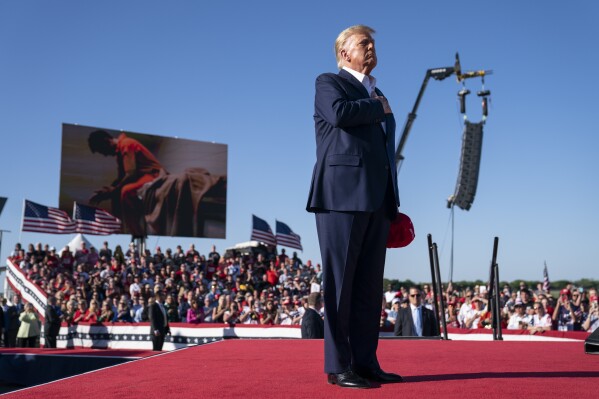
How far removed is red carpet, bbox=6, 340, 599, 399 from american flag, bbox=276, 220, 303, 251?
24.5 metres

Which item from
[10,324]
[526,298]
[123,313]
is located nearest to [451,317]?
[526,298]

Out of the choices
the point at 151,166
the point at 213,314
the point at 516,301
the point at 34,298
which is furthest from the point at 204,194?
the point at 516,301

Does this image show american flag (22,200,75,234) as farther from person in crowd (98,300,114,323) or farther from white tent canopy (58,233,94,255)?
person in crowd (98,300,114,323)

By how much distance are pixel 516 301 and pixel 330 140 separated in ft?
35.3

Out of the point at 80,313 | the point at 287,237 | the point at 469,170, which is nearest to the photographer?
the point at 80,313

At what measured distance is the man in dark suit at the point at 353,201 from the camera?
3.00m

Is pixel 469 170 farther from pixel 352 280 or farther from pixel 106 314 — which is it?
pixel 352 280

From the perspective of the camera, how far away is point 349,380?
2848mm

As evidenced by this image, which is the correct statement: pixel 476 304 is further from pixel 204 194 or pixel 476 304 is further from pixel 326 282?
pixel 204 194

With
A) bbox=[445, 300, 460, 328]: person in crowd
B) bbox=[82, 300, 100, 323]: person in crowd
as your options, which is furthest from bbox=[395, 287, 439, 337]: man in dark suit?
bbox=[82, 300, 100, 323]: person in crowd

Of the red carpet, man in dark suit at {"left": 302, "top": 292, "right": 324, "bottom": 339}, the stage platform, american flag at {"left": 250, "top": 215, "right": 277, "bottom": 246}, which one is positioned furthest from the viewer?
american flag at {"left": 250, "top": 215, "right": 277, "bottom": 246}

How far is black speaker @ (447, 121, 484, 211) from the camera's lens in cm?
3703

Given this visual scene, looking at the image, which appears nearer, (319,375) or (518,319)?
(319,375)

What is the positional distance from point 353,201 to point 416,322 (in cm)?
676
